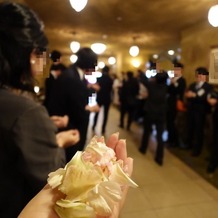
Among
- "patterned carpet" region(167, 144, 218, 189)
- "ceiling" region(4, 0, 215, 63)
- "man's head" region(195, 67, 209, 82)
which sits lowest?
"patterned carpet" region(167, 144, 218, 189)

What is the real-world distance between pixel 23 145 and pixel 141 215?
20cm

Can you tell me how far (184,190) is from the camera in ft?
1.44

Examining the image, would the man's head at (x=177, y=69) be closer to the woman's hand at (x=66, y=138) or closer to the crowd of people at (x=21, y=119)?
the crowd of people at (x=21, y=119)

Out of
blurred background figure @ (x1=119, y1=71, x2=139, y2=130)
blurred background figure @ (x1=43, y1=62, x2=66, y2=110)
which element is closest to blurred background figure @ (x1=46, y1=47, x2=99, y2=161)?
blurred background figure @ (x1=43, y1=62, x2=66, y2=110)

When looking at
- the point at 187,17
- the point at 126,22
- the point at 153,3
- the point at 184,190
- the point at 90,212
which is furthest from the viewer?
the point at 126,22

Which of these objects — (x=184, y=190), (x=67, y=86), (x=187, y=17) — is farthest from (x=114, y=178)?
(x=67, y=86)

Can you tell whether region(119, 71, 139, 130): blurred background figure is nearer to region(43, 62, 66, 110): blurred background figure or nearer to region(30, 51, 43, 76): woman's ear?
region(43, 62, 66, 110): blurred background figure

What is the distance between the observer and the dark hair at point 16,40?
15.3 inches

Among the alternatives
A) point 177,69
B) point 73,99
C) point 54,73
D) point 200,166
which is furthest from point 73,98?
point 177,69

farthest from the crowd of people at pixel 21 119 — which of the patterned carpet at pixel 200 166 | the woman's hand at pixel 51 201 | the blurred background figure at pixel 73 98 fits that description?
the blurred background figure at pixel 73 98

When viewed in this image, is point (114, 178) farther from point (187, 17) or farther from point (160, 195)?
point (187, 17)

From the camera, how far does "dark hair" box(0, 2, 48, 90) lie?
39cm

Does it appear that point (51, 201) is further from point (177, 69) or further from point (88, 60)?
point (88, 60)

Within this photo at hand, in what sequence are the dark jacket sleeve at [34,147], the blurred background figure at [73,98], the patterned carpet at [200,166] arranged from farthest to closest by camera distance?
the blurred background figure at [73,98], the patterned carpet at [200,166], the dark jacket sleeve at [34,147]
